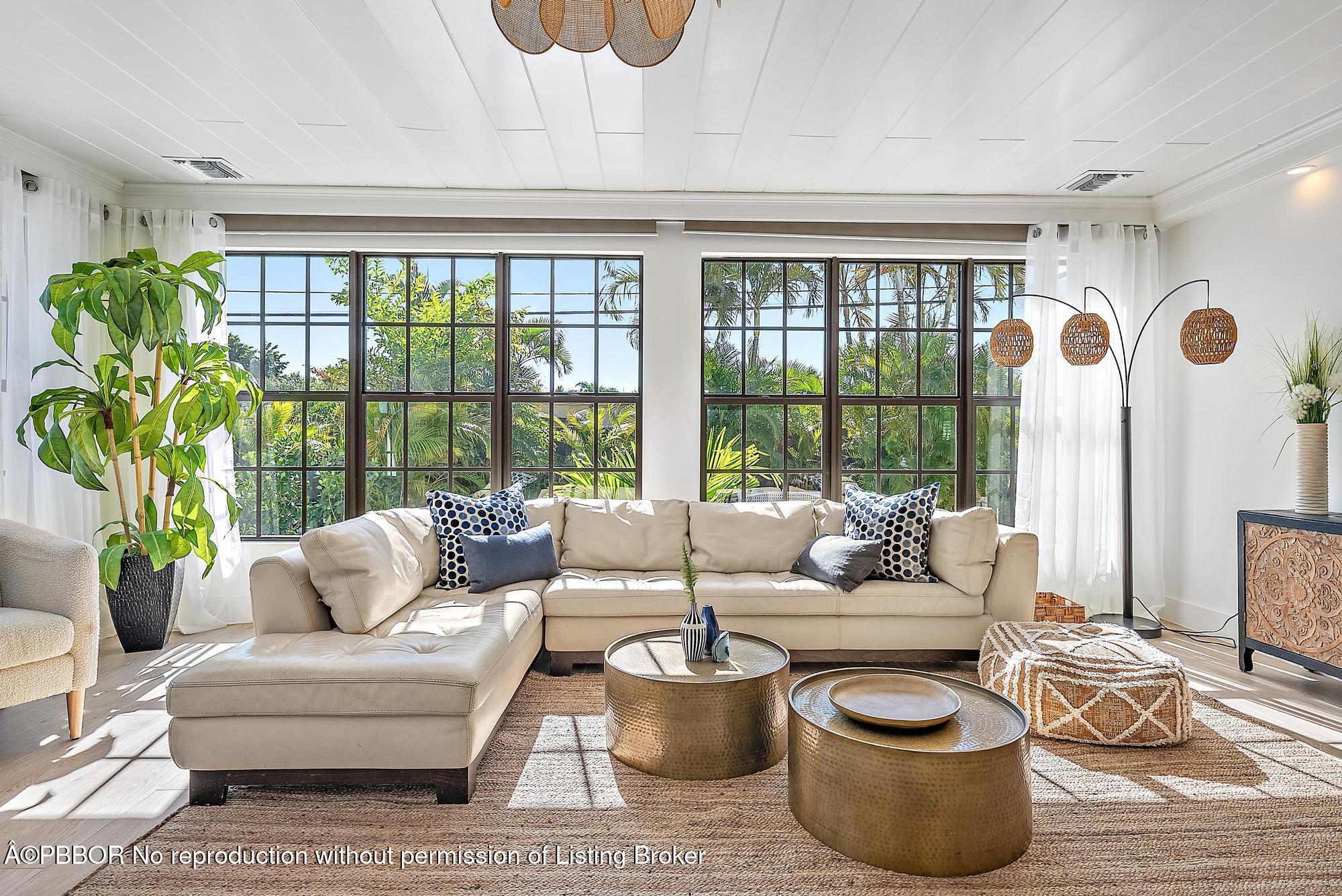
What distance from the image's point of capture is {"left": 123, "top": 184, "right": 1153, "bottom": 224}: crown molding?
459 centimetres

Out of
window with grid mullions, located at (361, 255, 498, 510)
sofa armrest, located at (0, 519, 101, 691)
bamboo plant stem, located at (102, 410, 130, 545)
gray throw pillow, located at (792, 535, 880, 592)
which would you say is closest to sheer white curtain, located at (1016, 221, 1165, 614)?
gray throw pillow, located at (792, 535, 880, 592)

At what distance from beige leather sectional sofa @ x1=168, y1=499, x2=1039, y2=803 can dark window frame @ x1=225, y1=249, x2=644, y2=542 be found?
0.81m

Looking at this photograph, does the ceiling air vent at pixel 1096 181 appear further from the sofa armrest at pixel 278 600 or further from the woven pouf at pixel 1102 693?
the sofa armrest at pixel 278 600

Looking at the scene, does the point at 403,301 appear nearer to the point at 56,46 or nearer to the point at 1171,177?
the point at 56,46

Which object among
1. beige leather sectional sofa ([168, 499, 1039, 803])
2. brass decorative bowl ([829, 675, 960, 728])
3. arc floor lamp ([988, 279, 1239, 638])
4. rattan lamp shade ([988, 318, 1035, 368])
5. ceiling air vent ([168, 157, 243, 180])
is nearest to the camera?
brass decorative bowl ([829, 675, 960, 728])

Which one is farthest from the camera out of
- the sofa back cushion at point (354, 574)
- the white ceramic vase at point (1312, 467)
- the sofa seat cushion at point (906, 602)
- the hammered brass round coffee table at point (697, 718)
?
the sofa seat cushion at point (906, 602)

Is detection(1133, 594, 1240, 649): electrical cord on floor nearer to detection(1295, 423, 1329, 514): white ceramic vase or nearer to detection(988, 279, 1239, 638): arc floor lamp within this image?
detection(988, 279, 1239, 638): arc floor lamp

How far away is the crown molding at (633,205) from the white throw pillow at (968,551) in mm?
2061

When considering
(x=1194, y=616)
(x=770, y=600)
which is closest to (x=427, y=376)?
(x=770, y=600)

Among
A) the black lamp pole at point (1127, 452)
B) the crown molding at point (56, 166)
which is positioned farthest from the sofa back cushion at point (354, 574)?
the black lamp pole at point (1127, 452)

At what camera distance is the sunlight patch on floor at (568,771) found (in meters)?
2.34

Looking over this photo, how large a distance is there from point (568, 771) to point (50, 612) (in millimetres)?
2110

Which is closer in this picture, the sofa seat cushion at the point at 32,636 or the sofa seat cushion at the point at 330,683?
the sofa seat cushion at the point at 330,683

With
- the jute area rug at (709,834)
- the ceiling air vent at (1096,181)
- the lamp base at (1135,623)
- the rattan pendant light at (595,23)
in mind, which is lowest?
the jute area rug at (709,834)
